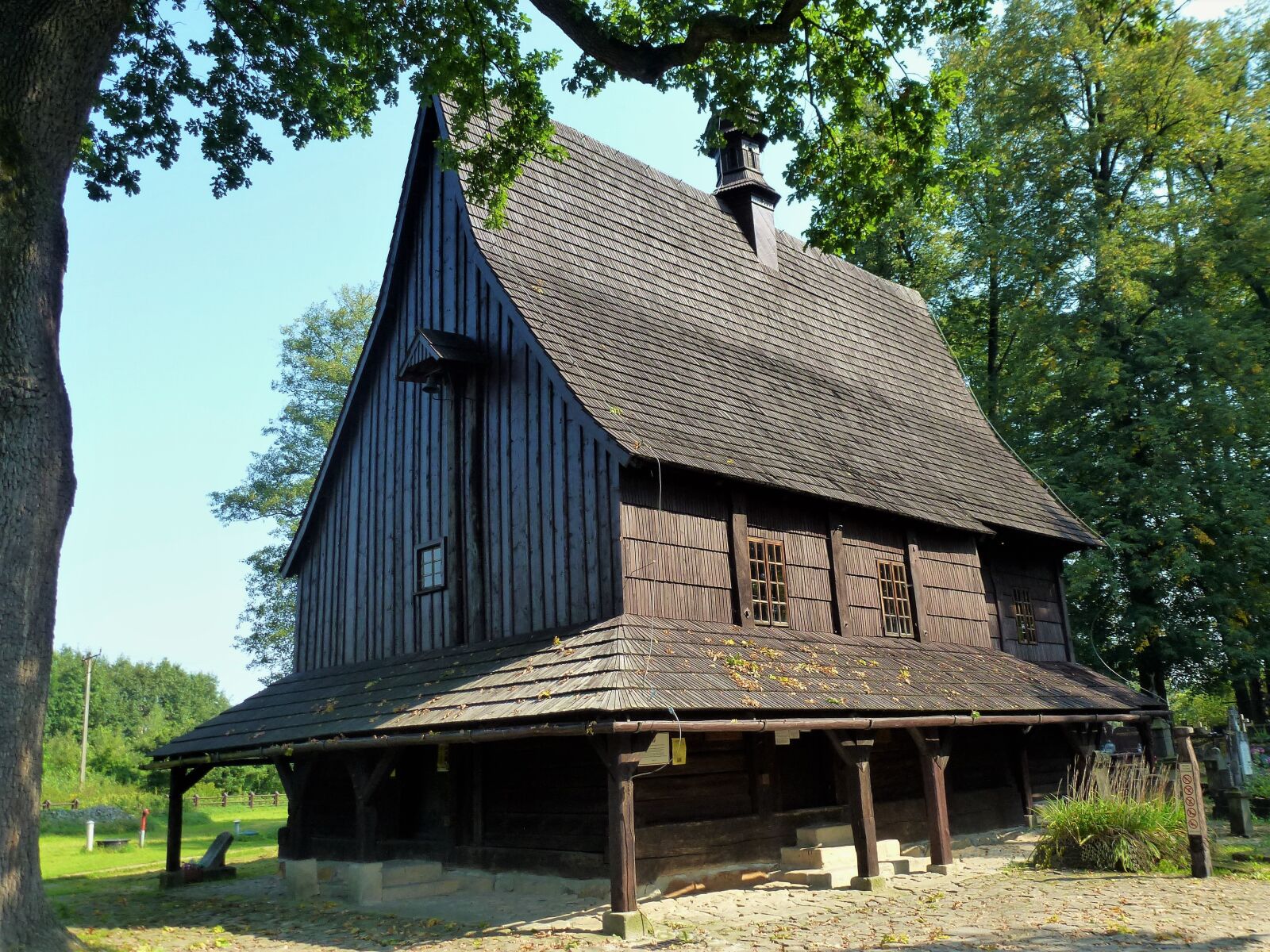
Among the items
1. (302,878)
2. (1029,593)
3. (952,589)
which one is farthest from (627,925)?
(1029,593)

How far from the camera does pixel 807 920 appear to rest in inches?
372

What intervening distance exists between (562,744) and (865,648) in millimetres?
4326

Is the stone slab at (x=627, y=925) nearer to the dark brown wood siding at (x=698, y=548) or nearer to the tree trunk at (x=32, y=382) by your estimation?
the dark brown wood siding at (x=698, y=548)

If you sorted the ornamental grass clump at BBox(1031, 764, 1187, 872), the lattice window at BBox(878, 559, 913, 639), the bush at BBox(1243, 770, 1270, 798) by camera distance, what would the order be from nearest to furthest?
the ornamental grass clump at BBox(1031, 764, 1187, 872) < the lattice window at BBox(878, 559, 913, 639) < the bush at BBox(1243, 770, 1270, 798)

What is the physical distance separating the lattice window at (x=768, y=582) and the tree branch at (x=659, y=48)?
5.72m

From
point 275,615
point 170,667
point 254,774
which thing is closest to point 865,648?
A: point 275,615

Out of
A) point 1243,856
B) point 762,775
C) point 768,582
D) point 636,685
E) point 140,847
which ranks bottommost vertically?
point 140,847

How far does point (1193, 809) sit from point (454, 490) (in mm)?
9409

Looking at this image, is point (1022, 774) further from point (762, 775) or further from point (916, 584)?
point (762, 775)

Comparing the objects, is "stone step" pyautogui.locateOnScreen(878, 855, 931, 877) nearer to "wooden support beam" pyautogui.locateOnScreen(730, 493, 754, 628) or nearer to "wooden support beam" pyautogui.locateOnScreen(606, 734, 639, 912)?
"wooden support beam" pyautogui.locateOnScreen(730, 493, 754, 628)

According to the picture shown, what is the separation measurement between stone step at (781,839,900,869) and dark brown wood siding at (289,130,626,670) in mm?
3645

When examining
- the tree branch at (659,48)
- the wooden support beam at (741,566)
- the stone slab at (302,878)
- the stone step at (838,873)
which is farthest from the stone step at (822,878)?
the tree branch at (659,48)

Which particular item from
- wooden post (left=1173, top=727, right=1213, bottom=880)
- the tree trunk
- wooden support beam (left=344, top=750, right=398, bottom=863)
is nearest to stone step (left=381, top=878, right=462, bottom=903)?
wooden support beam (left=344, top=750, right=398, bottom=863)

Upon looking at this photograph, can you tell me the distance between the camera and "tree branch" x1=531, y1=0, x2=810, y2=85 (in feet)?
34.3
